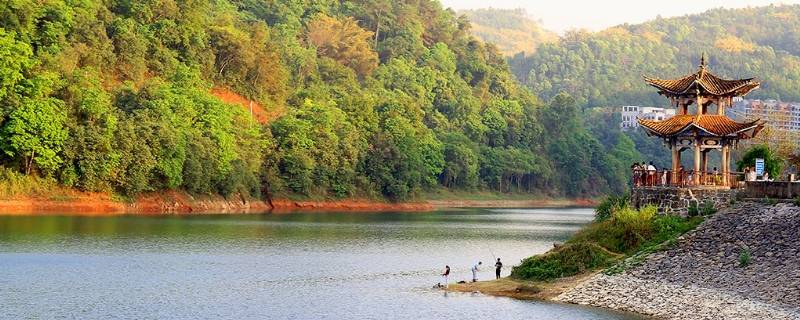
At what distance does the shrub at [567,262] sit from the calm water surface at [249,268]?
3973 millimetres

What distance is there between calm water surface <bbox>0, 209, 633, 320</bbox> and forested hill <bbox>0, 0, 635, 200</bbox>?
1197cm

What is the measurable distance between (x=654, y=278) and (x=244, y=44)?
9550cm

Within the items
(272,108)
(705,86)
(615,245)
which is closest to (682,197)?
(615,245)

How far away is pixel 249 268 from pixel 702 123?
71.1 ft

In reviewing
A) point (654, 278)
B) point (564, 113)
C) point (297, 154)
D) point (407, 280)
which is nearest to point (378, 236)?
point (407, 280)

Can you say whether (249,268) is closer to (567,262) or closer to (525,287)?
(525,287)

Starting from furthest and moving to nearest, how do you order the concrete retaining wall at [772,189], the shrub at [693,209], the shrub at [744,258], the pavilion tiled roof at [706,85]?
the pavilion tiled roof at [706,85] → the shrub at [693,209] → the concrete retaining wall at [772,189] → the shrub at [744,258]

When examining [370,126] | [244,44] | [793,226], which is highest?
[244,44]

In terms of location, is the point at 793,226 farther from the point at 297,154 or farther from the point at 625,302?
the point at 297,154

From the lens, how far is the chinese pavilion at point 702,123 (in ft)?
179

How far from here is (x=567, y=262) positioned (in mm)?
49625

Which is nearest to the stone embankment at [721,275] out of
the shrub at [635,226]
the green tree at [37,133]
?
the shrub at [635,226]

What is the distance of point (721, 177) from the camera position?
2128 inches

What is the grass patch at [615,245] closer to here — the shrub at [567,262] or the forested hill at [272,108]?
the shrub at [567,262]
